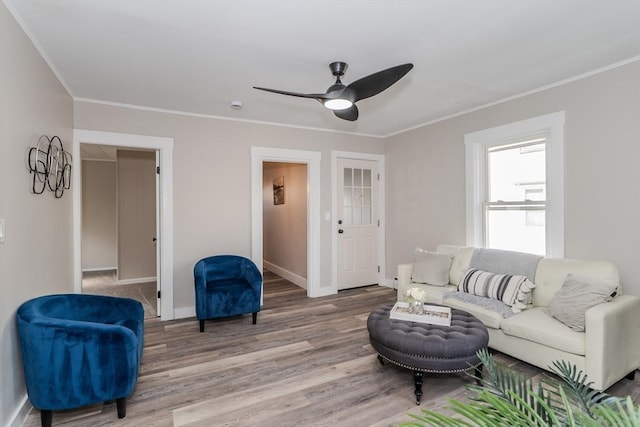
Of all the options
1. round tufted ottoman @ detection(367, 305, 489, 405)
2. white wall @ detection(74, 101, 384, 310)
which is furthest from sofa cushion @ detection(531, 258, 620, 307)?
white wall @ detection(74, 101, 384, 310)

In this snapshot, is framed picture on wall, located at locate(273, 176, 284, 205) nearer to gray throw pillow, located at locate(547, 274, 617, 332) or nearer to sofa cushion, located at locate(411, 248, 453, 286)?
sofa cushion, located at locate(411, 248, 453, 286)

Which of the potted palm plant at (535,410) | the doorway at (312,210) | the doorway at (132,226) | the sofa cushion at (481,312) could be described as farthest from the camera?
the doorway at (132,226)

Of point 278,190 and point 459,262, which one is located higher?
point 278,190

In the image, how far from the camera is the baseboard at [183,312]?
4154mm

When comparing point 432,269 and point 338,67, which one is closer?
point 338,67

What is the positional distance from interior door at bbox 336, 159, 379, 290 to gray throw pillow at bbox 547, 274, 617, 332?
10.0 ft

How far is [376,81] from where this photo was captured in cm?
238

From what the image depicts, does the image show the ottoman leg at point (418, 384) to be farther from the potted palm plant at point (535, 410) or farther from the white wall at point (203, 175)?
the white wall at point (203, 175)

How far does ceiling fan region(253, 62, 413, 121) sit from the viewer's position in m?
2.29

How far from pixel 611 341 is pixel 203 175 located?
4308 millimetres

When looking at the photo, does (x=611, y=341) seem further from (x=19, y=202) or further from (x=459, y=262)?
(x=19, y=202)

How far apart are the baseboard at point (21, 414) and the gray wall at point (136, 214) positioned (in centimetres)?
408

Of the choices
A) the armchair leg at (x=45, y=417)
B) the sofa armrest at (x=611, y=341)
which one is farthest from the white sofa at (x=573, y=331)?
the armchair leg at (x=45, y=417)

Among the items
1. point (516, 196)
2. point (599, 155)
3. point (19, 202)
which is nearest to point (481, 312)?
point (516, 196)
